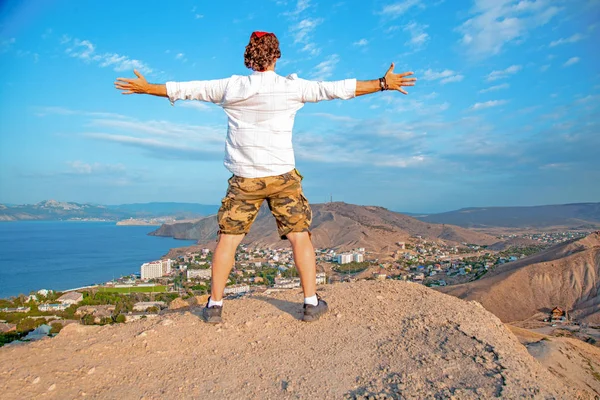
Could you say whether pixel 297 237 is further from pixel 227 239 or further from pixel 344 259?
pixel 344 259

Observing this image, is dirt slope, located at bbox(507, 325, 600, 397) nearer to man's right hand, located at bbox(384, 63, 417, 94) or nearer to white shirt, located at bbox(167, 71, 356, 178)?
man's right hand, located at bbox(384, 63, 417, 94)

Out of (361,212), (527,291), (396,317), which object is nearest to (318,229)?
(361,212)

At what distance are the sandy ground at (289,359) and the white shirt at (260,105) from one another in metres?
1.75

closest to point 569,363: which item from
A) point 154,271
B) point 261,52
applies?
point 261,52

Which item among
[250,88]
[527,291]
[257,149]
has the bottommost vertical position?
[527,291]

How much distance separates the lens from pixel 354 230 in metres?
63.7

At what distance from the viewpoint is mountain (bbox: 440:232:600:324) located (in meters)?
21.4

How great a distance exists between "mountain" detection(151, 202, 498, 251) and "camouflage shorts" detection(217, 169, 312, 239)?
4941 centimetres

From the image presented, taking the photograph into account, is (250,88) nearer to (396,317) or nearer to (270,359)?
(270,359)

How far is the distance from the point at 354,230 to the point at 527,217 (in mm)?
113118

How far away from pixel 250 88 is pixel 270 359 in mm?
2592

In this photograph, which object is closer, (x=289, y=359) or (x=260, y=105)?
(x=289, y=359)

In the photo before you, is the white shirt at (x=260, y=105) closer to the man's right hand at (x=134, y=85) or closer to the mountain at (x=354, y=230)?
the man's right hand at (x=134, y=85)

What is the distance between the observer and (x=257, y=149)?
4.21m
